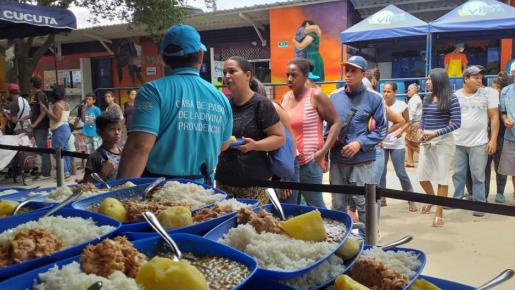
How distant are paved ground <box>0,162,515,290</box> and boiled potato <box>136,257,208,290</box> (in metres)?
3.08

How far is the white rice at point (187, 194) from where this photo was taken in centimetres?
150

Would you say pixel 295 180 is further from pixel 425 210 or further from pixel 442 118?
pixel 425 210

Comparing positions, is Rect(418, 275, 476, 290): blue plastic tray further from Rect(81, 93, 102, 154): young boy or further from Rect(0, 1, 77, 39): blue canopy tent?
Rect(81, 93, 102, 154): young boy

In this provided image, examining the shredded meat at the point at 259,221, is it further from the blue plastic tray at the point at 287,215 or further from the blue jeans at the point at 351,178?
the blue jeans at the point at 351,178

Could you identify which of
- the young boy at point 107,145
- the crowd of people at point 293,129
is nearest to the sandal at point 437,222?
the crowd of people at point 293,129

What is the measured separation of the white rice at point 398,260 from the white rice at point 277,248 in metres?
0.18

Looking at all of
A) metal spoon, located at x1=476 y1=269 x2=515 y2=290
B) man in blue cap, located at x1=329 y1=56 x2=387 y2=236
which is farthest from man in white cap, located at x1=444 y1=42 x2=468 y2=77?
metal spoon, located at x1=476 y1=269 x2=515 y2=290

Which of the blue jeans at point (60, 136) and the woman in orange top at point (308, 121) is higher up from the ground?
the woman in orange top at point (308, 121)

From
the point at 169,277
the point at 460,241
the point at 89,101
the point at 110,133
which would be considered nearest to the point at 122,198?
the point at 169,277

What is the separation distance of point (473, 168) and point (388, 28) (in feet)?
15.4

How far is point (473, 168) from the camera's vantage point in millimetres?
5402

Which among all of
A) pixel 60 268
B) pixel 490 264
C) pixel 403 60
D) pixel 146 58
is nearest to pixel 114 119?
pixel 60 268

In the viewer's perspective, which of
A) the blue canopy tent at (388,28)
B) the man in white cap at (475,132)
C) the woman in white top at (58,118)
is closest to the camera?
the man in white cap at (475,132)

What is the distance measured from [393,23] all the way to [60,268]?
948 cm
